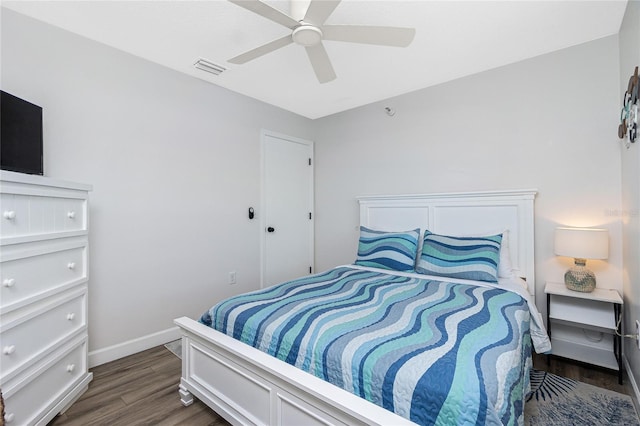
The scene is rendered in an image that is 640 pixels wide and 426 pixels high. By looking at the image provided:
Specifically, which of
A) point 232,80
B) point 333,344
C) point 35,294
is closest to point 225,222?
point 232,80

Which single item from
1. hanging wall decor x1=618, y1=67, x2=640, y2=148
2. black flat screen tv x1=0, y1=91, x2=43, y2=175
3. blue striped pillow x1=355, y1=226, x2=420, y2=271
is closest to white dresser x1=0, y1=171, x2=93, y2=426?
black flat screen tv x1=0, y1=91, x2=43, y2=175

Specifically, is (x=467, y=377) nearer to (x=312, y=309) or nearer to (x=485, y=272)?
(x=312, y=309)

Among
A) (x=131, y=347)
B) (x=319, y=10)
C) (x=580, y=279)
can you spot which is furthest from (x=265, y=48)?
(x=580, y=279)

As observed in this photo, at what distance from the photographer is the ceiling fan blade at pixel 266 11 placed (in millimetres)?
1437

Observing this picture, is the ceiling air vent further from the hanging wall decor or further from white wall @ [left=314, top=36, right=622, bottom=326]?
the hanging wall decor

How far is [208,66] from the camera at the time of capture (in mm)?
2701

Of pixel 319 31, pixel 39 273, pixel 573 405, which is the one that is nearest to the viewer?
pixel 39 273

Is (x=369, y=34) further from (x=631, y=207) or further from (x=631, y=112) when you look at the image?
(x=631, y=207)

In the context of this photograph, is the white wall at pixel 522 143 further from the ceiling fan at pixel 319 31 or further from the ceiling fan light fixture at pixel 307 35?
the ceiling fan light fixture at pixel 307 35

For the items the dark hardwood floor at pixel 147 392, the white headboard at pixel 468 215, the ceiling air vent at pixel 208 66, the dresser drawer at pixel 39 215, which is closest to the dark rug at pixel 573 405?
the dark hardwood floor at pixel 147 392

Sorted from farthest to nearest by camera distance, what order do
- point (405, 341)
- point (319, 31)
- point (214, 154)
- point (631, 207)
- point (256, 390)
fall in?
point (214, 154)
point (631, 207)
point (319, 31)
point (256, 390)
point (405, 341)

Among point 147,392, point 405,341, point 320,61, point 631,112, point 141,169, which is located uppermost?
point 320,61

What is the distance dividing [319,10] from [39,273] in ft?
6.46

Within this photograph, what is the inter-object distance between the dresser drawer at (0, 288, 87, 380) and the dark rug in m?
2.57
